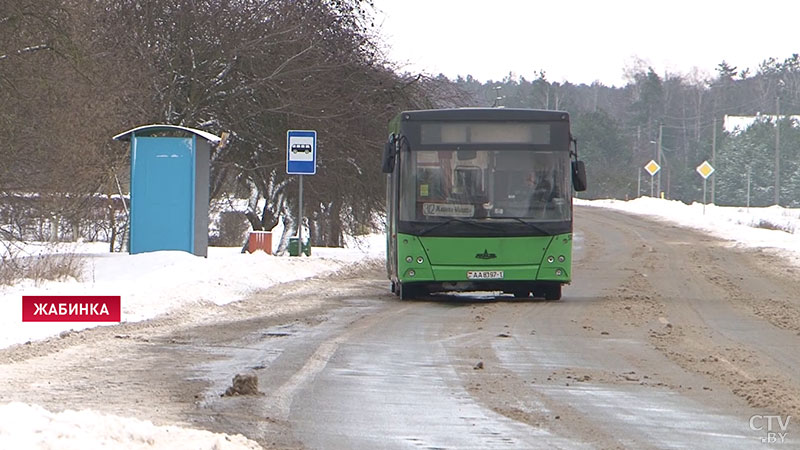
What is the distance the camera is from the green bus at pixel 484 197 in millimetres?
19797

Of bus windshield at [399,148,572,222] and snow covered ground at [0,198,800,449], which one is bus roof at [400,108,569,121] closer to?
bus windshield at [399,148,572,222]

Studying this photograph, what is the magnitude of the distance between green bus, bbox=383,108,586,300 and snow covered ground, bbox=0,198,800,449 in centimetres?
313

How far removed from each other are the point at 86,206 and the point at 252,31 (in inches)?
296

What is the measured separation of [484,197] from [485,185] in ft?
0.66

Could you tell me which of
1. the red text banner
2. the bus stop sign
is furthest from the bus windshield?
the bus stop sign

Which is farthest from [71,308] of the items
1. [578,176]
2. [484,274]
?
[578,176]

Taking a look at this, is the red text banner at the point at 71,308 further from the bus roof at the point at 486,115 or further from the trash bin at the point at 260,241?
the trash bin at the point at 260,241

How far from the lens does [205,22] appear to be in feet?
102

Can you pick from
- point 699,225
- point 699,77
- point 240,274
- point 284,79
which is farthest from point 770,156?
point 240,274

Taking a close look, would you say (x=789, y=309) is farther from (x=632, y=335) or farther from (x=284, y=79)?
(x=284, y=79)

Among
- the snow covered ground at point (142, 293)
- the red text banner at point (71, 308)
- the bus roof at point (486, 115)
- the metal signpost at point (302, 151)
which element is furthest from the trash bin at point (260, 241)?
the red text banner at point (71, 308)

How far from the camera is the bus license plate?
64.8 feet

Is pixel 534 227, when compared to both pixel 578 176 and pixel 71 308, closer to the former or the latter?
pixel 578 176
